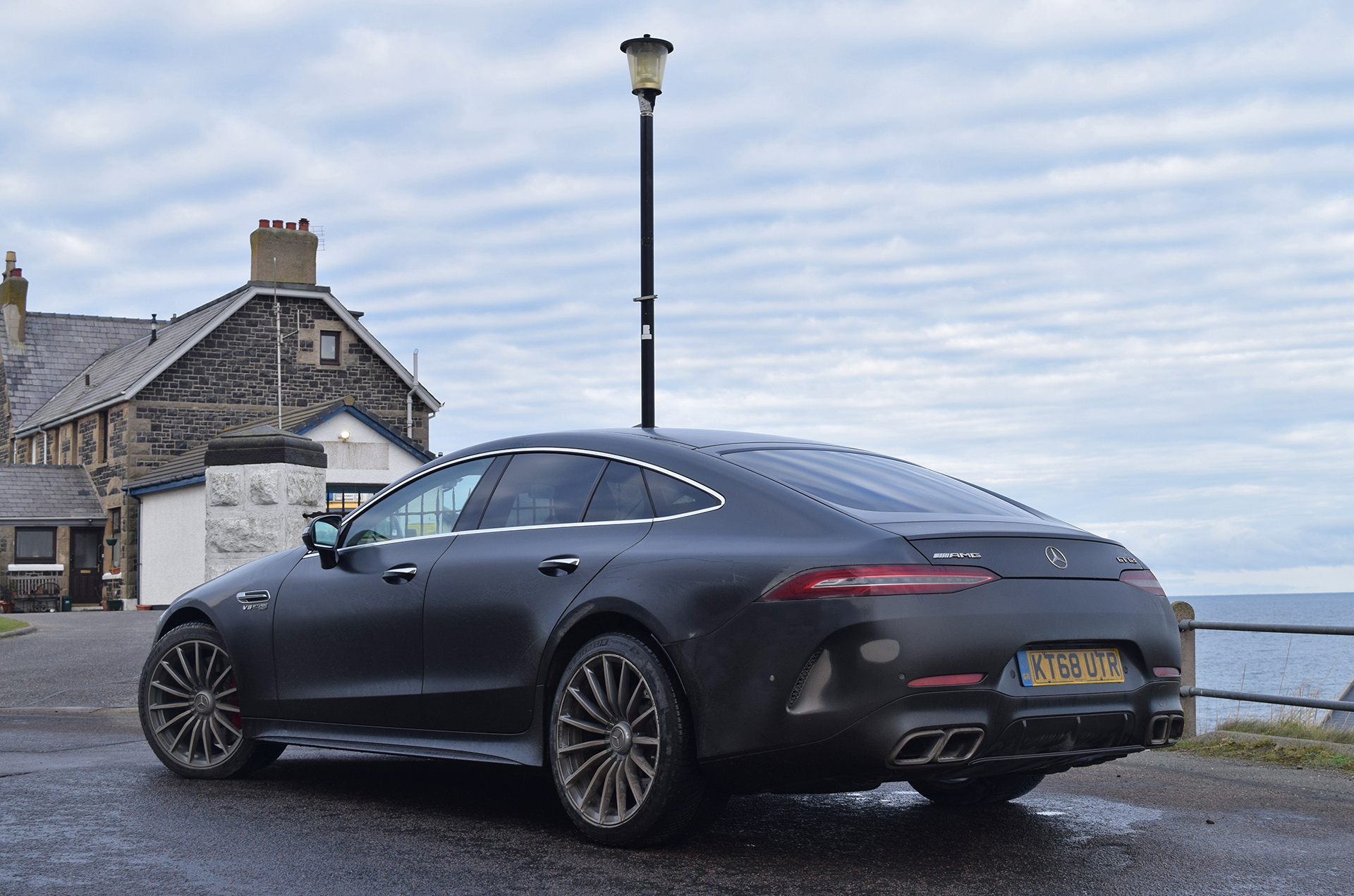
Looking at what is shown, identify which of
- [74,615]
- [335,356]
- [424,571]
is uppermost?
[335,356]

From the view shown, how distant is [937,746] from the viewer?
4398 mm

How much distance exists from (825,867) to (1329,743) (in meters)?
4.53

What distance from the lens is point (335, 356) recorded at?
1609 inches

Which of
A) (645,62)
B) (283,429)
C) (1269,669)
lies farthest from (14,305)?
(1269,669)

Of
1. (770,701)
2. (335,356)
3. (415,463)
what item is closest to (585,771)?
(770,701)

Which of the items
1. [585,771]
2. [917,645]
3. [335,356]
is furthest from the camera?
[335,356]

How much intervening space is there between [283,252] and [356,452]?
7.67 m

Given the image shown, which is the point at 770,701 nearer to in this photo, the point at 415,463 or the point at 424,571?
the point at 424,571

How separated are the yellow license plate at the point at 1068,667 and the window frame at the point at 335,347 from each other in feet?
124

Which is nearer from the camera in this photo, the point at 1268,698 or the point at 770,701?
the point at 770,701

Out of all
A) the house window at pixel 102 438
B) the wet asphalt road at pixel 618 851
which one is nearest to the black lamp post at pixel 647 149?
the wet asphalt road at pixel 618 851

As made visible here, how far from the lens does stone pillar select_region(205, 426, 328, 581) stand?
590 inches

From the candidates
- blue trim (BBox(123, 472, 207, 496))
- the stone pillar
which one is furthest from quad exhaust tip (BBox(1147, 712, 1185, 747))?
blue trim (BBox(123, 472, 207, 496))

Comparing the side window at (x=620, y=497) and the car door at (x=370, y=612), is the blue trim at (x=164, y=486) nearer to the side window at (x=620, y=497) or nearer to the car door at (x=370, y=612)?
the car door at (x=370, y=612)
